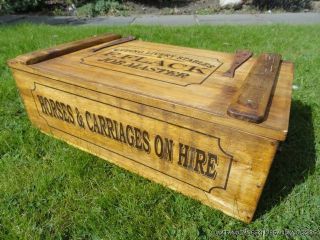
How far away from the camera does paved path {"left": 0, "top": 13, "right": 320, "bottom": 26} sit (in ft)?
18.2

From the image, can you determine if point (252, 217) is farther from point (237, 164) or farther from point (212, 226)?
point (237, 164)

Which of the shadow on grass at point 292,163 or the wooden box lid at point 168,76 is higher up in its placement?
the wooden box lid at point 168,76

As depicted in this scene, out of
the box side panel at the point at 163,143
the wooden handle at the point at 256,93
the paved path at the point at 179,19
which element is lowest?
the paved path at the point at 179,19

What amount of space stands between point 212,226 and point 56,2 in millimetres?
7262

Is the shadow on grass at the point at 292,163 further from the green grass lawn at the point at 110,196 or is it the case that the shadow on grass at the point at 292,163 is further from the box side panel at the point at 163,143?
the box side panel at the point at 163,143

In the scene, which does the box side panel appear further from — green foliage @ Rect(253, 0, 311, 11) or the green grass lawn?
green foliage @ Rect(253, 0, 311, 11)

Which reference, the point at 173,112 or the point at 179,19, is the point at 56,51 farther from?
the point at 179,19

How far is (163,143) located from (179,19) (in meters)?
4.96

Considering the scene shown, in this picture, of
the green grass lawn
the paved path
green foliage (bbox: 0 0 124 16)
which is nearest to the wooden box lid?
the green grass lawn

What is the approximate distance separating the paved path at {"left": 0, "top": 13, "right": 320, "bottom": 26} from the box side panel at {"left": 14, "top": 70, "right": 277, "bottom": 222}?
411 cm

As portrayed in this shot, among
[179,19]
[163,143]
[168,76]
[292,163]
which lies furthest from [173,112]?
[179,19]

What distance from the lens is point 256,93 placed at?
49.9 inches

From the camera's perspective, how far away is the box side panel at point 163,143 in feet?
3.92

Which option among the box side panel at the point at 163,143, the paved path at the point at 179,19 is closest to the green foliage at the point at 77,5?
the paved path at the point at 179,19
